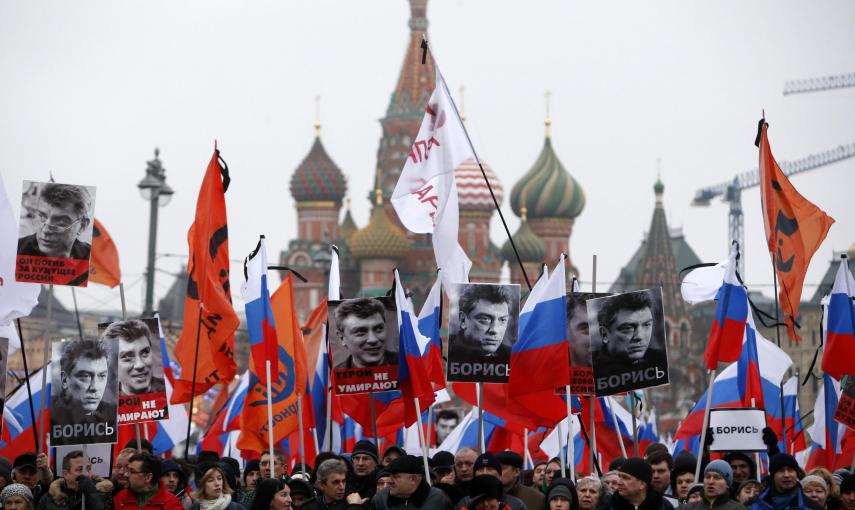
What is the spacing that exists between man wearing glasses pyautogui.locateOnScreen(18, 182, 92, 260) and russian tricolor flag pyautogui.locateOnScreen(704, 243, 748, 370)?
13.9 feet

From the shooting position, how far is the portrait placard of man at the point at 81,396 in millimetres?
12641

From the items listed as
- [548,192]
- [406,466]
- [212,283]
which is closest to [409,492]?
[406,466]

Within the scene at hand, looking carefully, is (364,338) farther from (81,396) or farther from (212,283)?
(81,396)

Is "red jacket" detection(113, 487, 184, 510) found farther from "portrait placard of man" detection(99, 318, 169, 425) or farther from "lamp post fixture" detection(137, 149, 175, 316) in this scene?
"lamp post fixture" detection(137, 149, 175, 316)

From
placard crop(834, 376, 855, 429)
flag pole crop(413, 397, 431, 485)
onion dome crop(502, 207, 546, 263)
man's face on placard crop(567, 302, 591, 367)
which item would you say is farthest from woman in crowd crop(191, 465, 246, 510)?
onion dome crop(502, 207, 546, 263)

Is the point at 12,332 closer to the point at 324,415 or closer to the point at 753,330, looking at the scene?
the point at 324,415

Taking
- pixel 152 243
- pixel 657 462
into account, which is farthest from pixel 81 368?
pixel 152 243

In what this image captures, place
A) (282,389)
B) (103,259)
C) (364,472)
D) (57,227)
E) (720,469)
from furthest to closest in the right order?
(103,259)
(282,389)
(57,227)
(364,472)
(720,469)

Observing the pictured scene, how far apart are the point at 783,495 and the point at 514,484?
1462 mm

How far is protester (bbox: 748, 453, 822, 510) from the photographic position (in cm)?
1123

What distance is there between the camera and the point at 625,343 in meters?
12.6

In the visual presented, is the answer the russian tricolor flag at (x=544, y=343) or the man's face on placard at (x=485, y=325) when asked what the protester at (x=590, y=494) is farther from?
the man's face on placard at (x=485, y=325)

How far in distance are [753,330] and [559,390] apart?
3284 mm

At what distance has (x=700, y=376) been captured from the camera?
8756cm
